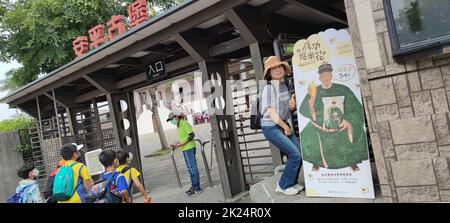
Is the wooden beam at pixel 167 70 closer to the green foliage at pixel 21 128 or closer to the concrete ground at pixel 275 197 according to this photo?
the concrete ground at pixel 275 197

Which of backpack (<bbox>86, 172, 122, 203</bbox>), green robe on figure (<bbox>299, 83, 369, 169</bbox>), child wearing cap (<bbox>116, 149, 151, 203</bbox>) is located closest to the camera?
green robe on figure (<bbox>299, 83, 369, 169</bbox>)

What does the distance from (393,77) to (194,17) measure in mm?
3106

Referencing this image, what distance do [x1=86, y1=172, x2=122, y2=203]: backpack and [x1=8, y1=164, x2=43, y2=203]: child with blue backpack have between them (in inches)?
67.1

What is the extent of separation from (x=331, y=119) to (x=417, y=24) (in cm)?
130

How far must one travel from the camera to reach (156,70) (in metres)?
7.73

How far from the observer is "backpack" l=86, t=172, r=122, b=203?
12.8ft

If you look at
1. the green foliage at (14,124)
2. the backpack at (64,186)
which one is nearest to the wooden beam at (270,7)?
the backpack at (64,186)

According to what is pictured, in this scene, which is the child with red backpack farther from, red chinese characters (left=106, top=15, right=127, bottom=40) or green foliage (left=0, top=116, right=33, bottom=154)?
green foliage (left=0, top=116, right=33, bottom=154)

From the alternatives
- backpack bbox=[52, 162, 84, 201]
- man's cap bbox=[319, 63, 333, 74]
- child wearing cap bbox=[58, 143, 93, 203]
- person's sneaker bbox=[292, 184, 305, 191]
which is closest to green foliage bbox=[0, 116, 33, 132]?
child wearing cap bbox=[58, 143, 93, 203]

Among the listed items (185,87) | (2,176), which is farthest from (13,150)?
(185,87)

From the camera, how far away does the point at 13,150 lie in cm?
1121

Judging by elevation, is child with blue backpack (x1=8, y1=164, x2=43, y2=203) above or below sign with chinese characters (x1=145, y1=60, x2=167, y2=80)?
below

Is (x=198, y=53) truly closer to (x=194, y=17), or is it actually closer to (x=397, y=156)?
(x=194, y=17)

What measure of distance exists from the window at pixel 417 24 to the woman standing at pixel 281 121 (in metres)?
1.48
